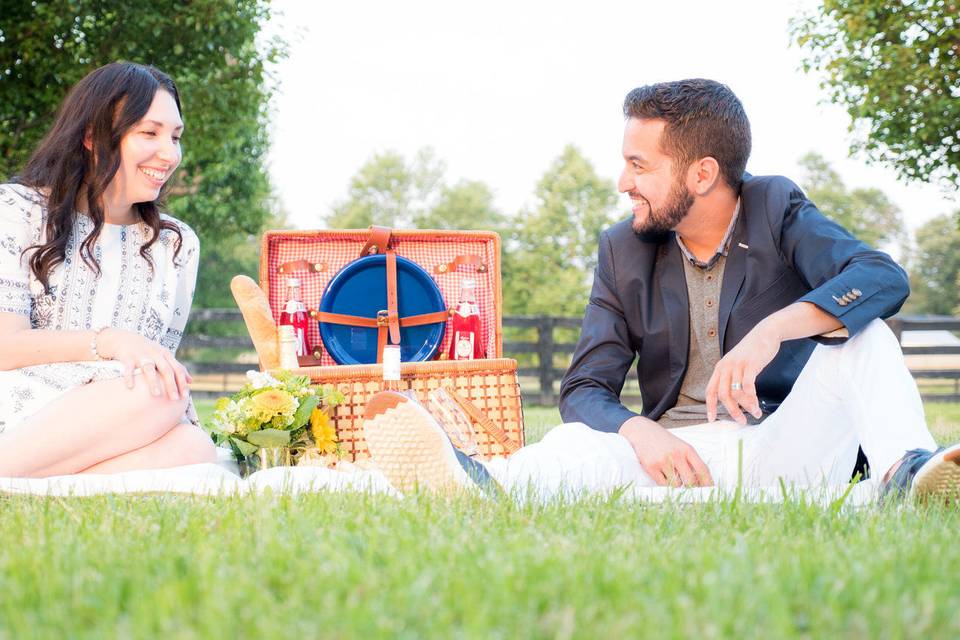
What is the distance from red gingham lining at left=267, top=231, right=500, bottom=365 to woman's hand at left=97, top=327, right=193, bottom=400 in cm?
123

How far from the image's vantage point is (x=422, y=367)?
4070mm

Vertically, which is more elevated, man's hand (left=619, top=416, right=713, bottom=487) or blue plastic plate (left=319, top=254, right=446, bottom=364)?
blue plastic plate (left=319, top=254, right=446, bottom=364)

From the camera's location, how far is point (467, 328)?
444 centimetres

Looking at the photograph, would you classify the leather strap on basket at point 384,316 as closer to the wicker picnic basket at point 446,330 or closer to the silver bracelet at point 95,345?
the wicker picnic basket at point 446,330

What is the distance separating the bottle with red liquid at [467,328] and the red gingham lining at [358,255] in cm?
8

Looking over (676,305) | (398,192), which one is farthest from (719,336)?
(398,192)

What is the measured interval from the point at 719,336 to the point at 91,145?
2.25m

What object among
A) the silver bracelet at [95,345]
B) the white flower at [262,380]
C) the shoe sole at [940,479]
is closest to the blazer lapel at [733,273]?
the shoe sole at [940,479]

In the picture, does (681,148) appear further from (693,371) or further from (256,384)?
(256,384)

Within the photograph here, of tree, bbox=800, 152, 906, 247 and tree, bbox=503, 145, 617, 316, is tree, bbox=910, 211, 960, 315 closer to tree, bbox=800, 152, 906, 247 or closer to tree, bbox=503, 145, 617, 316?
tree, bbox=800, 152, 906, 247

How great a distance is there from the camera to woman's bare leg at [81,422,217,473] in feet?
10.6

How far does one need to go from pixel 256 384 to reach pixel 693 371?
1.65 m

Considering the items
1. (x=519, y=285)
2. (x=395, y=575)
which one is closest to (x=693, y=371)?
(x=395, y=575)

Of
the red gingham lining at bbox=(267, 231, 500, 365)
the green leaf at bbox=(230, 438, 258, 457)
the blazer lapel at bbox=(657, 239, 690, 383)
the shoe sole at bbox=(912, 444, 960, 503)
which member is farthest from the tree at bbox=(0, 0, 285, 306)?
the shoe sole at bbox=(912, 444, 960, 503)
